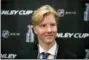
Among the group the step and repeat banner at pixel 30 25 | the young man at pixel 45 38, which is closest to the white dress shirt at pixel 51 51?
the young man at pixel 45 38

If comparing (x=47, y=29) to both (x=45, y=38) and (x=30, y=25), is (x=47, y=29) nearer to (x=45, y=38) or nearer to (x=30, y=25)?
(x=45, y=38)

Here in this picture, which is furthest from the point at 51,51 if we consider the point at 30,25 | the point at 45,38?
the point at 30,25

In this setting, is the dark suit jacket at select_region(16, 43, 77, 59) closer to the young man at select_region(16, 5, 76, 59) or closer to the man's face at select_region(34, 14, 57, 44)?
the young man at select_region(16, 5, 76, 59)

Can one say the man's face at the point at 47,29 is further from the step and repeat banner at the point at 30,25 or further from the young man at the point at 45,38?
the step and repeat banner at the point at 30,25

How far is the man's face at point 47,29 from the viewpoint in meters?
1.37

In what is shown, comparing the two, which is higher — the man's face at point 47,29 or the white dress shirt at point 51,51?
the man's face at point 47,29

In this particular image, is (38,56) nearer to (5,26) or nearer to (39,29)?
(39,29)

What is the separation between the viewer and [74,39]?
1.58m

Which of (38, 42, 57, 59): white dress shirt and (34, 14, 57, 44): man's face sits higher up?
(34, 14, 57, 44): man's face

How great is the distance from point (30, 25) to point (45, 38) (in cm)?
21

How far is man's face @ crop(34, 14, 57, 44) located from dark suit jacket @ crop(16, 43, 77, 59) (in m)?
0.11

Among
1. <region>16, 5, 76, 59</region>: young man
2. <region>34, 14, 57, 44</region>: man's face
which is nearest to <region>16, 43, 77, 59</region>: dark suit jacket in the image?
<region>16, 5, 76, 59</region>: young man

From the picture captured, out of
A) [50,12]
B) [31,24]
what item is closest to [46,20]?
[50,12]

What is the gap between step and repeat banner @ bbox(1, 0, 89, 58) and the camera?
5.16ft
